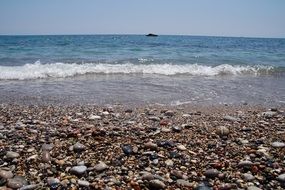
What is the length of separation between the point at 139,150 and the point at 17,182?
5.05 ft

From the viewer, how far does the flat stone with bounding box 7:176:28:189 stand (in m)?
3.01

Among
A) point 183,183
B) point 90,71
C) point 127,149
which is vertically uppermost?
point 90,71

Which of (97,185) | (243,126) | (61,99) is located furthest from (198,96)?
(97,185)

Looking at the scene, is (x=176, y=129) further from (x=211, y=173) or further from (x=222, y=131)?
(x=211, y=173)

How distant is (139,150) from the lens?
399cm

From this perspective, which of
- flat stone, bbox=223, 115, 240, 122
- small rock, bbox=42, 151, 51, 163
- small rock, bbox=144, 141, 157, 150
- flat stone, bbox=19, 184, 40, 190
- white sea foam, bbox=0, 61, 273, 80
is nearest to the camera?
flat stone, bbox=19, 184, 40, 190

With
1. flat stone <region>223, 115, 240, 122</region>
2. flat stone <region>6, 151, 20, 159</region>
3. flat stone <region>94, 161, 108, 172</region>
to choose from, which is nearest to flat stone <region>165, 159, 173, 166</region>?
flat stone <region>94, 161, 108, 172</region>

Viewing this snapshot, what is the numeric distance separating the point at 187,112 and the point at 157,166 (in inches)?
119

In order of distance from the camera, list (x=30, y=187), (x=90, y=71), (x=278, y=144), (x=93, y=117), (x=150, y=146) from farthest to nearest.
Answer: (x=90, y=71) < (x=93, y=117) < (x=278, y=144) < (x=150, y=146) < (x=30, y=187)

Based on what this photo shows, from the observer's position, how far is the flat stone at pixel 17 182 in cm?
301

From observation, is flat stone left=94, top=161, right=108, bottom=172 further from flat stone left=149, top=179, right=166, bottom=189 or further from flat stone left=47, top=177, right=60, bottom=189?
flat stone left=149, top=179, right=166, bottom=189

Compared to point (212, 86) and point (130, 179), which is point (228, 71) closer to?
point (212, 86)

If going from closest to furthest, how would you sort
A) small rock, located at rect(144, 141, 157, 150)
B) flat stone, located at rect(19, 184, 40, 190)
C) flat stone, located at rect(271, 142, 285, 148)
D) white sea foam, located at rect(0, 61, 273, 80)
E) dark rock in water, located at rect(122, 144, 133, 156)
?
flat stone, located at rect(19, 184, 40, 190)
dark rock in water, located at rect(122, 144, 133, 156)
small rock, located at rect(144, 141, 157, 150)
flat stone, located at rect(271, 142, 285, 148)
white sea foam, located at rect(0, 61, 273, 80)

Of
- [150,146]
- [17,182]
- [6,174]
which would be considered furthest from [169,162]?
[6,174]
